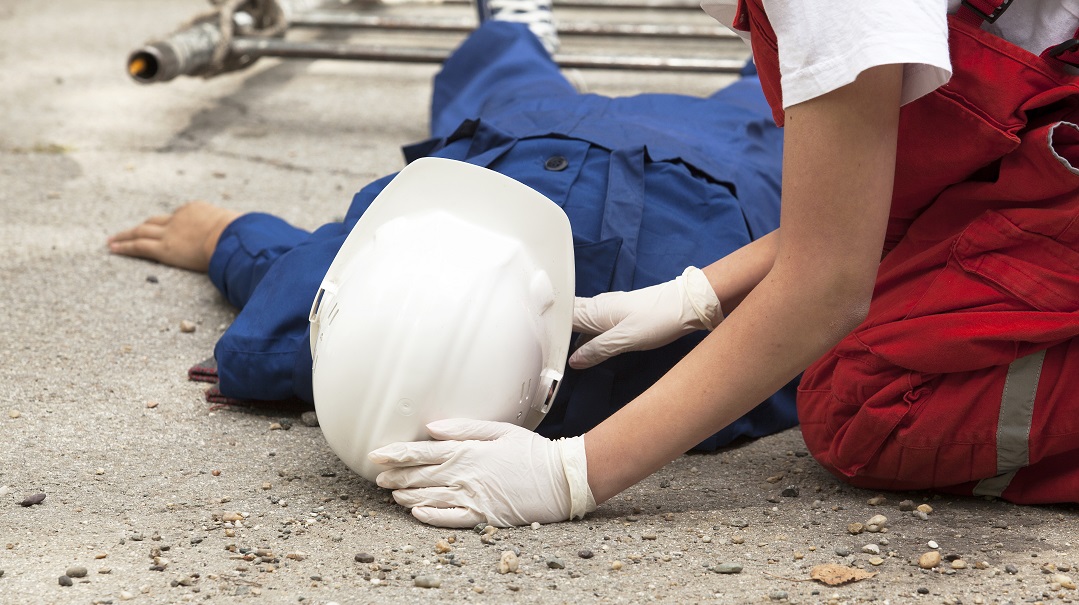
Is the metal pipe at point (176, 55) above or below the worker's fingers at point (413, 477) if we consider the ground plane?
above

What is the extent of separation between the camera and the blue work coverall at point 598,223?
61.4 inches

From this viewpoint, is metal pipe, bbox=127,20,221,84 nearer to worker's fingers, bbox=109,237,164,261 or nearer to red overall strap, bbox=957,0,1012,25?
worker's fingers, bbox=109,237,164,261

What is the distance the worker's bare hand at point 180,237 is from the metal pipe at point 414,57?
1.04 metres

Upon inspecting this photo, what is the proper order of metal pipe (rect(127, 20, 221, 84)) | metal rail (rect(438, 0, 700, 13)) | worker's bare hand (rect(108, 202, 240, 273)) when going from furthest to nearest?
1. metal rail (rect(438, 0, 700, 13))
2. metal pipe (rect(127, 20, 221, 84))
3. worker's bare hand (rect(108, 202, 240, 273))

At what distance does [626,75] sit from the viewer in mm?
3803

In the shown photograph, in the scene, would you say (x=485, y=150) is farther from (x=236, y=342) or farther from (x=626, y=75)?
(x=626, y=75)

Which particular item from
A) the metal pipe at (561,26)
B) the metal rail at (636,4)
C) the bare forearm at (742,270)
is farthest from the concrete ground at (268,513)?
the metal rail at (636,4)

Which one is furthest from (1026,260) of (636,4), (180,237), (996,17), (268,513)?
(636,4)

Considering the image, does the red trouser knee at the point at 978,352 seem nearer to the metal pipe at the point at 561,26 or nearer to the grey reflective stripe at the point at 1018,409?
the grey reflective stripe at the point at 1018,409

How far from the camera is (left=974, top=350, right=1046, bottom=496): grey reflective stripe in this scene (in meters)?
1.28

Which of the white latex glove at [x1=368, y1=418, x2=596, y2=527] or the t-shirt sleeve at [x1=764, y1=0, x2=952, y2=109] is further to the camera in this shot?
the white latex glove at [x1=368, y1=418, x2=596, y2=527]

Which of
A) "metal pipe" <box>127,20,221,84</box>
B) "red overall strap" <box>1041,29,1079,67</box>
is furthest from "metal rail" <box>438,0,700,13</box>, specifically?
"red overall strap" <box>1041,29,1079,67</box>

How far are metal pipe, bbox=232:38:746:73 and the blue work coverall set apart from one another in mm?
947

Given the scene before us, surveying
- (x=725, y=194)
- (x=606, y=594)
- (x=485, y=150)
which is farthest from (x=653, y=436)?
(x=485, y=150)
